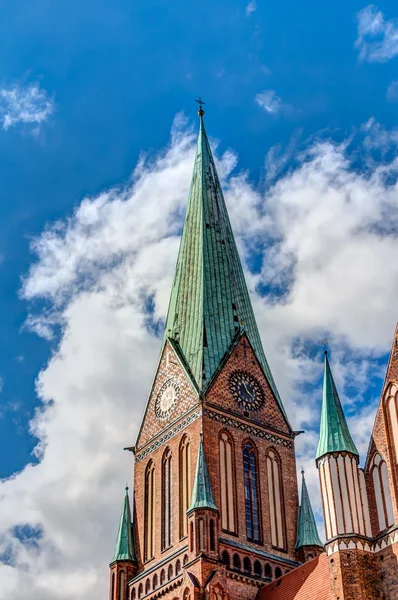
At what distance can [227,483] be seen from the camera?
157 ft

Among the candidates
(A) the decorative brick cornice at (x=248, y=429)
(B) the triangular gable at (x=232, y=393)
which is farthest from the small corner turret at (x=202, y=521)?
(B) the triangular gable at (x=232, y=393)

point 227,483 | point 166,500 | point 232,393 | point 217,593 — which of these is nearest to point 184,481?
point 166,500

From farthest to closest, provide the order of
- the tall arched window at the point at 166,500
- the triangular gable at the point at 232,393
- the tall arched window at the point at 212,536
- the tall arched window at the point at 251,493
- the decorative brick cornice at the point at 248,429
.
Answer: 1. the triangular gable at the point at 232,393
2. the decorative brick cornice at the point at 248,429
3. the tall arched window at the point at 166,500
4. the tall arched window at the point at 251,493
5. the tall arched window at the point at 212,536

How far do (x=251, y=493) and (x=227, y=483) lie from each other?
4.61 feet

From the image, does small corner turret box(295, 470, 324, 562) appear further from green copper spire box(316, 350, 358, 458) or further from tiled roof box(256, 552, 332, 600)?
green copper spire box(316, 350, 358, 458)

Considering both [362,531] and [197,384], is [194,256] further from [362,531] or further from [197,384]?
[362,531]

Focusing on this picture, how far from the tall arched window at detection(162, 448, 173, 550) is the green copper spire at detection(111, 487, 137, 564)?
227 centimetres

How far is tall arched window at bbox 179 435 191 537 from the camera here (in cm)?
4697

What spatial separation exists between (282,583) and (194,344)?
13.2m

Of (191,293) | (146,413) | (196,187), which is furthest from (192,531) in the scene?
(196,187)

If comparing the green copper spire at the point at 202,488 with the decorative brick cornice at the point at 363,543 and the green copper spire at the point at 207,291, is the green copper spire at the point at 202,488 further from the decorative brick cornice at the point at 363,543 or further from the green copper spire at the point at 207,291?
the decorative brick cornice at the point at 363,543

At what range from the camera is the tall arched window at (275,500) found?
158 ft

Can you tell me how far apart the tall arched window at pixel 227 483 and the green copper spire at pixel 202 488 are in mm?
1338

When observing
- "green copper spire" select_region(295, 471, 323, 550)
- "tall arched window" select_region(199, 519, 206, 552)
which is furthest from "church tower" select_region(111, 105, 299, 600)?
"green copper spire" select_region(295, 471, 323, 550)
